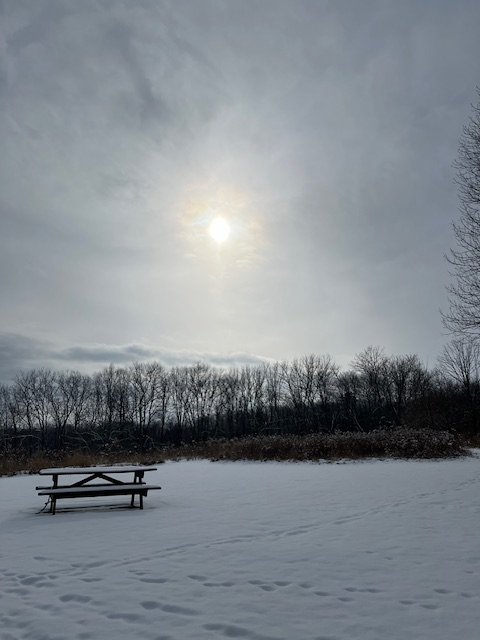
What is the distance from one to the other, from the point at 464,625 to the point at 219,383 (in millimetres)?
65454

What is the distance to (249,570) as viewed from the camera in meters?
4.39

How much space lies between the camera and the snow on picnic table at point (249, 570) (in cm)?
320

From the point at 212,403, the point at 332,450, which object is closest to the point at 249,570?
the point at 332,450

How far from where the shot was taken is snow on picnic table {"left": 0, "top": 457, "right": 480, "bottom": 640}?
3.20 meters

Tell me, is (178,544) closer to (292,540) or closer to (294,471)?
(292,540)

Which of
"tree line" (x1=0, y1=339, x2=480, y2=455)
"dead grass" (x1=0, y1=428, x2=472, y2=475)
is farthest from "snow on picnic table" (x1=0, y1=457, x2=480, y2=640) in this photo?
"tree line" (x1=0, y1=339, x2=480, y2=455)

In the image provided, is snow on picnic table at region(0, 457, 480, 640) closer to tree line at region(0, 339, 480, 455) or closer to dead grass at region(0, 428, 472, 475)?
dead grass at region(0, 428, 472, 475)

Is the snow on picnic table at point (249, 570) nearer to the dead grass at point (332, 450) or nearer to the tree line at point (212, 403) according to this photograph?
the dead grass at point (332, 450)

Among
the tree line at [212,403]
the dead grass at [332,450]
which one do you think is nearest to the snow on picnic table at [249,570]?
the dead grass at [332,450]

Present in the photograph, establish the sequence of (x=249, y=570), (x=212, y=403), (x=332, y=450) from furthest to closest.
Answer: (x=212, y=403)
(x=332, y=450)
(x=249, y=570)

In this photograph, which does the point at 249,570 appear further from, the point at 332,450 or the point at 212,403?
the point at 212,403

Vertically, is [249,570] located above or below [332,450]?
below

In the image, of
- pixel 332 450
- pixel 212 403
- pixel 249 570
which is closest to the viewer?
pixel 249 570

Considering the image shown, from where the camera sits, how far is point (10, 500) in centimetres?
1005
